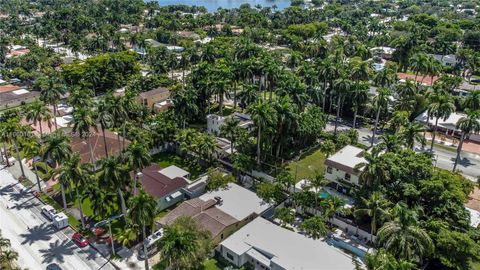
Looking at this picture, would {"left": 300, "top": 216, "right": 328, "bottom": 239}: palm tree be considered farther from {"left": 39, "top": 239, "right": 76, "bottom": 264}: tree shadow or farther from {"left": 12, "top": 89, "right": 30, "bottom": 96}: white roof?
{"left": 12, "top": 89, "right": 30, "bottom": 96}: white roof

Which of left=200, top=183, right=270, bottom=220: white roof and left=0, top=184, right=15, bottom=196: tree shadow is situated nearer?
left=200, top=183, right=270, bottom=220: white roof

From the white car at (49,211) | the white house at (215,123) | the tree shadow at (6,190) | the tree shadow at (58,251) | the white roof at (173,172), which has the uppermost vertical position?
the white house at (215,123)

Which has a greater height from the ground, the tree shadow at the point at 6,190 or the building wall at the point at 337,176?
the building wall at the point at 337,176

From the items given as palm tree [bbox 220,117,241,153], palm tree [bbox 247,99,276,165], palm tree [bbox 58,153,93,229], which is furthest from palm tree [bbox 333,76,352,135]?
palm tree [bbox 58,153,93,229]

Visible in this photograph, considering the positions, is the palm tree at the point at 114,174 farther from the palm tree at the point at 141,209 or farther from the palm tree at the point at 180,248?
the palm tree at the point at 180,248

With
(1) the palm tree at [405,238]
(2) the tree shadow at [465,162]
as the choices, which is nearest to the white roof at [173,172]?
(1) the palm tree at [405,238]

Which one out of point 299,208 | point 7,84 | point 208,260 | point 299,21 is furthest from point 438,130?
point 299,21

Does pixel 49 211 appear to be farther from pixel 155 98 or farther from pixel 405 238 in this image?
pixel 405 238
